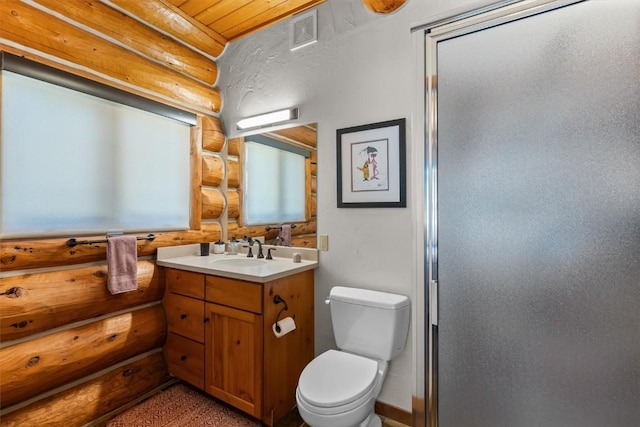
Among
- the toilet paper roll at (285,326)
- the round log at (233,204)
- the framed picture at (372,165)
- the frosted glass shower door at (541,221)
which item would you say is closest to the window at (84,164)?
the round log at (233,204)

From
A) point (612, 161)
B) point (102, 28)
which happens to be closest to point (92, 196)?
point (102, 28)

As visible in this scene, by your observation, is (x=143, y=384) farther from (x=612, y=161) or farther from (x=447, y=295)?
(x=612, y=161)

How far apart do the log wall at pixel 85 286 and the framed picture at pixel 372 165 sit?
126cm

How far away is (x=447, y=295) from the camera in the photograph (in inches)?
60.2

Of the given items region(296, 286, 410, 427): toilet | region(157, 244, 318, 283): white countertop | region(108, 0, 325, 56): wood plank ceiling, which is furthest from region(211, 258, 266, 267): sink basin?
region(108, 0, 325, 56): wood plank ceiling

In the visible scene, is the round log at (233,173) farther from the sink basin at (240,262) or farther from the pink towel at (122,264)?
the pink towel at (122,264)

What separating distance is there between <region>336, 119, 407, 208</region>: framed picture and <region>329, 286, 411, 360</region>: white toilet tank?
0.55 metres

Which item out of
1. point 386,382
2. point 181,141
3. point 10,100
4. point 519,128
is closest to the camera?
point 519,128

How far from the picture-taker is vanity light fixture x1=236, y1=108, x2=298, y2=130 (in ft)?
7.32

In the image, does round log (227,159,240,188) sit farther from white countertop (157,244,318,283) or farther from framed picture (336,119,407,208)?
framed picture (336,119,407,208)

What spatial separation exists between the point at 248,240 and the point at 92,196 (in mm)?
1095

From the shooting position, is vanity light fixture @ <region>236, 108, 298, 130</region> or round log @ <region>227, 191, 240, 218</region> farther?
round log @ <region>227, 191, 240, 218</region>

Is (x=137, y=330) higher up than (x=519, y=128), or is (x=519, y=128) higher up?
(x=519, y=128)

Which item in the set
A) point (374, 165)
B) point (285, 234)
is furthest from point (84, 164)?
point (374, 165)
